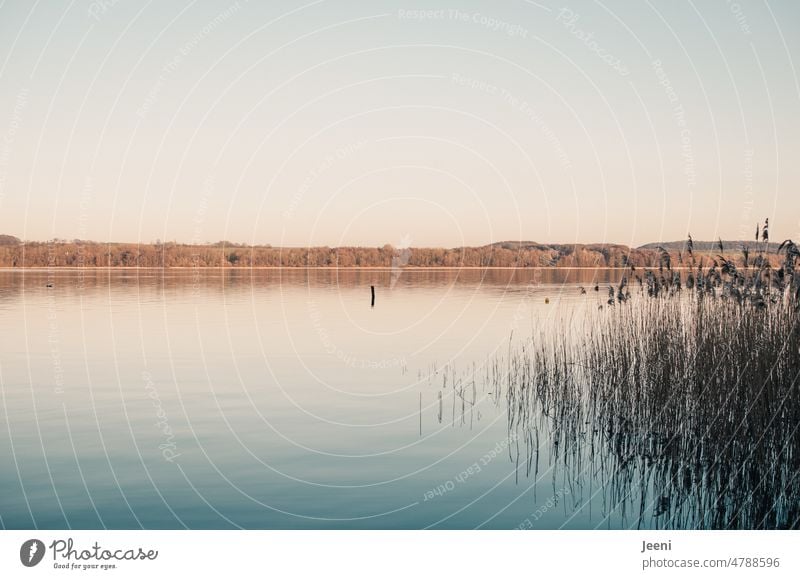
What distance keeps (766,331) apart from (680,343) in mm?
1533

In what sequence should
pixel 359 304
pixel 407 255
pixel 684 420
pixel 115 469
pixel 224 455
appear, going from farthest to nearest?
pixel 407 255
pixel 359 304
pixel 224 455
pixel 115 469
pixel 684 420

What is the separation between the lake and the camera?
850cm

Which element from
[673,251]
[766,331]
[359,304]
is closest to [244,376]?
[673,251]

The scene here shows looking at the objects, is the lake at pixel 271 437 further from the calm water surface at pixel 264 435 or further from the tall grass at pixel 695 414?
the tall grass at pixel 695 414

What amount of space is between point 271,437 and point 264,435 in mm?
149

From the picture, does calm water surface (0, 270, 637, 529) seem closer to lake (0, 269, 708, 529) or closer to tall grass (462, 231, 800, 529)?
lake (0, 269, 708, 529)

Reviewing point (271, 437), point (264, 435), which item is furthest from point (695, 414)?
point (264, 435)

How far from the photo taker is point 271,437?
11594 millimetres

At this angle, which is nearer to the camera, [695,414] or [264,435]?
[695,414]

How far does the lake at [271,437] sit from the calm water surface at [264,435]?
3 centimetres

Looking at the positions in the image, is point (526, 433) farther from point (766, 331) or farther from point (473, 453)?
point (766, 331)

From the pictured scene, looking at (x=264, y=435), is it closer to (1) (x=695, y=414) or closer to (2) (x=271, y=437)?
(2) (x=271, y=437)

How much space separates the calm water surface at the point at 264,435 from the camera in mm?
8516

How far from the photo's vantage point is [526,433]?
1145cm
